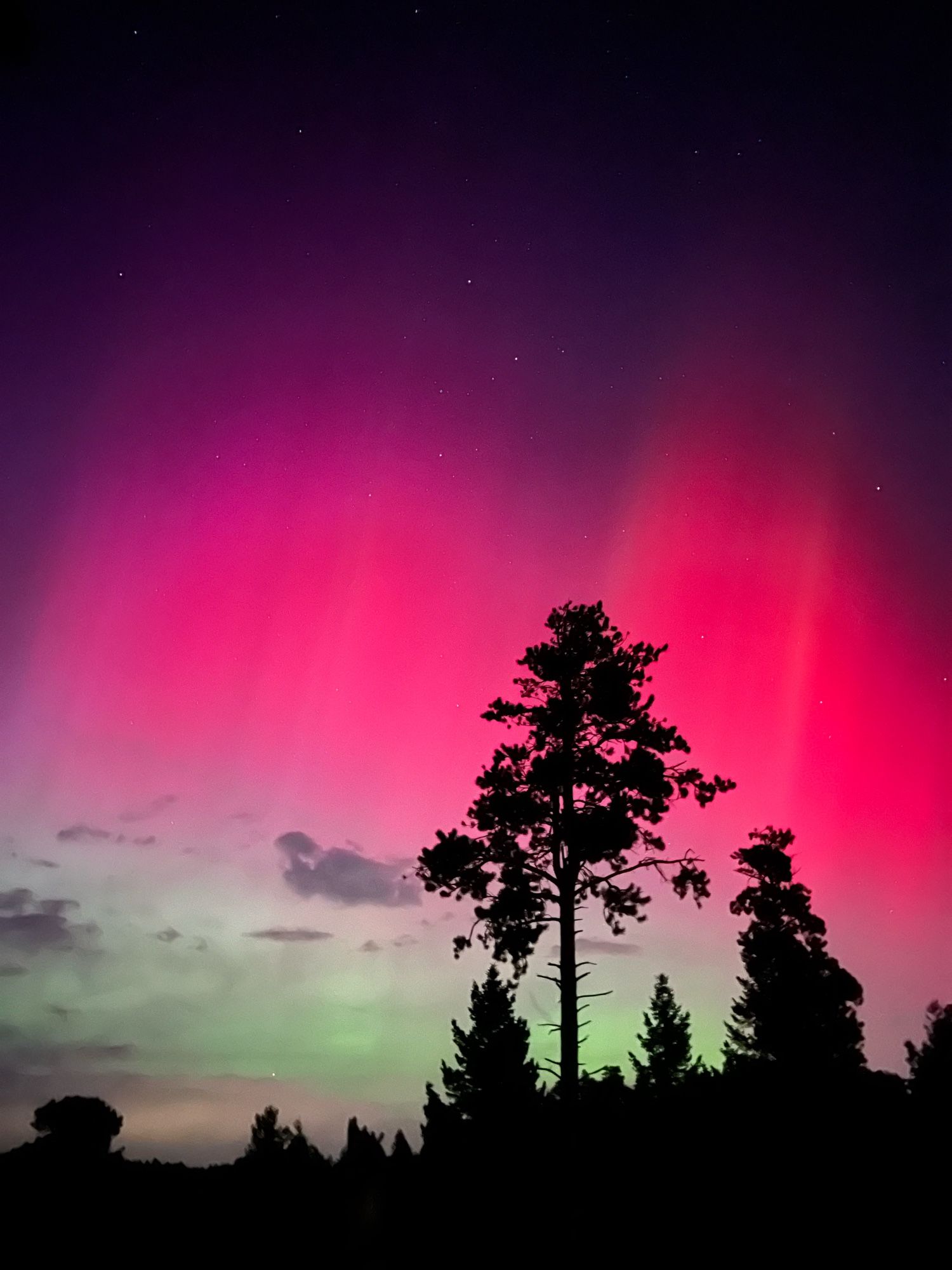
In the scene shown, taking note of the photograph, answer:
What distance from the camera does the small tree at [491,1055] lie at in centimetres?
4731

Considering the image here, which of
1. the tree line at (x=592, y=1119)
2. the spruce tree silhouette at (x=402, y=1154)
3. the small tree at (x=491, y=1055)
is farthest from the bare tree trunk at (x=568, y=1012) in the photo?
the small tree at (x=491, y=1055)

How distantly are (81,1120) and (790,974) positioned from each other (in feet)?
130

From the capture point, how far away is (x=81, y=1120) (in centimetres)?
4722

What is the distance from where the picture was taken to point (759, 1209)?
778 inches

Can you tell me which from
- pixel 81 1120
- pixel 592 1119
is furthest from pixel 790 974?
pixel 81 1120

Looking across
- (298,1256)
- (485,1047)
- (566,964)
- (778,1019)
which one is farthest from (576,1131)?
(485,1047)

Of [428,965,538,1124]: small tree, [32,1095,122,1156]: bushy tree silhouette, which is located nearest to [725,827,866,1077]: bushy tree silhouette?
[428,965,538,1124]: small tree

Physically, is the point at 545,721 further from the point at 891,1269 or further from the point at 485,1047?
the point at 485,1047

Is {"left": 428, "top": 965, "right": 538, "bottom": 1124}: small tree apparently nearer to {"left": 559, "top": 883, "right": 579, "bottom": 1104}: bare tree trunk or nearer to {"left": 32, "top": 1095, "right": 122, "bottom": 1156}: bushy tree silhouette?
{"left": 32, "top": 1095, "right": 122, "bottom": 1156}: bushy tree silhouette

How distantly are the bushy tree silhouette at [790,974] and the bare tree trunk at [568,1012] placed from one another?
20.3 m

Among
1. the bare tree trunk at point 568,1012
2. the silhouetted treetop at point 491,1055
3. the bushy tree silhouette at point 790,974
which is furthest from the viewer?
the silhouetted treetop at point 491,1055

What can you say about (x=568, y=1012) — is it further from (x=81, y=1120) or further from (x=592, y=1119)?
(x=81, y=1120)

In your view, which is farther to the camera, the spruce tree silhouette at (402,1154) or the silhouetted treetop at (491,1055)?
the silhouetted treetop at (491,1055)

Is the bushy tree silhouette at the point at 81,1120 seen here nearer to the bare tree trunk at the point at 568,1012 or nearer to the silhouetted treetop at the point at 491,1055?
the silhouetted treetop at the point at 491,1055
